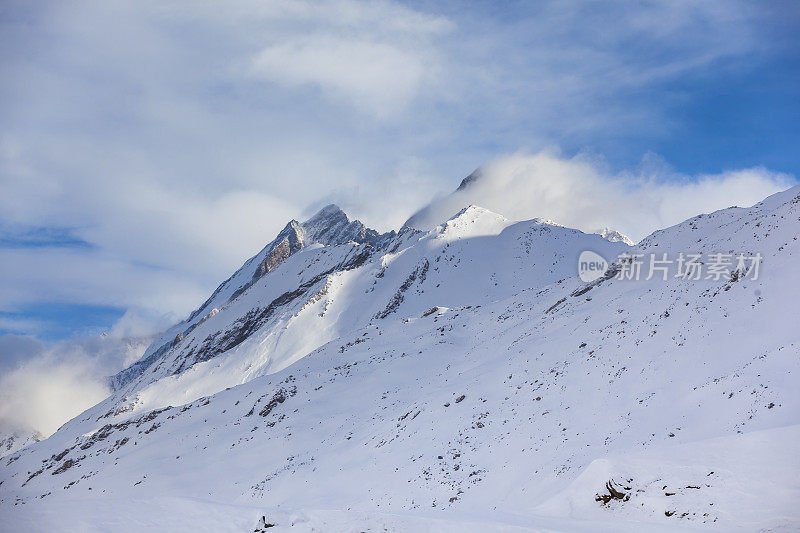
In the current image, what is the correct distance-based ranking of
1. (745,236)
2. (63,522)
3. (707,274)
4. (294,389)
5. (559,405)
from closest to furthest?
1. (63,522)
2. (559,405)
3. (707,274)
4. (745,236)
5. (294,389)

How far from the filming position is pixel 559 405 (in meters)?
23.9

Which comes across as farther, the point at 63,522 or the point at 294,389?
the point at 294,389

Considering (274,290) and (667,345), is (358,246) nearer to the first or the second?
(274,290)

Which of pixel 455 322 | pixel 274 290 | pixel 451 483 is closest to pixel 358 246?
pixel 274 290

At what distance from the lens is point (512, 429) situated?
77.9 feet

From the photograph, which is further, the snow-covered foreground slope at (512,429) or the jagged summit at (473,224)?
the jagged summit at (473,224)

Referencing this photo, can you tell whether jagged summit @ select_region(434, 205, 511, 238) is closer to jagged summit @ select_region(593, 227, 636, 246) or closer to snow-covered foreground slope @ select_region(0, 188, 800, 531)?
snow-covered foreground slope @ select_region(0, 188, 800, 531)

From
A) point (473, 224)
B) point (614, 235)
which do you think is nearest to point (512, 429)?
point (473, 224)

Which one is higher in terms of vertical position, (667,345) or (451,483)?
(667,345)

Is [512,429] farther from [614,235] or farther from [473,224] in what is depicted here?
[614,235]

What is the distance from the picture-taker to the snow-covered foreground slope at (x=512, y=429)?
13539 mm

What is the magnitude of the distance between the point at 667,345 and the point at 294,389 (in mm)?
30050

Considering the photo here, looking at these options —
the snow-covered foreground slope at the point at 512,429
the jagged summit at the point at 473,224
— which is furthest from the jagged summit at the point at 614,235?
the snow-covered foreground slope at the point at 512,429

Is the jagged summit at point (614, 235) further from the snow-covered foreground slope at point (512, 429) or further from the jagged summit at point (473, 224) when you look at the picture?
the snow-covered foreground slope at point (512, 429)
